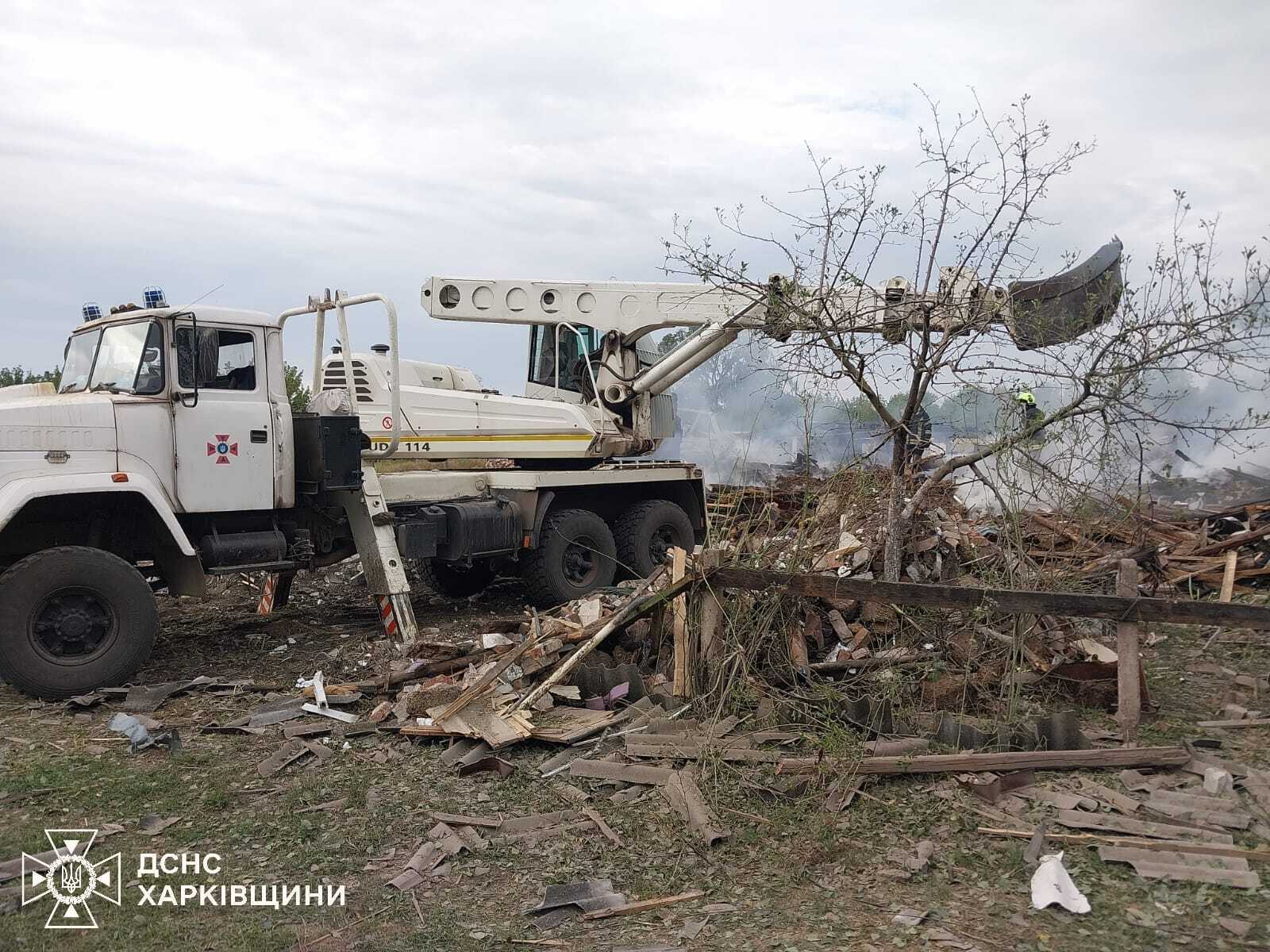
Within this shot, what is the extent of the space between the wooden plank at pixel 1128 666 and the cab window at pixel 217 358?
6.59 metres

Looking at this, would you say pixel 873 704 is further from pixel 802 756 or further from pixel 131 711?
pixel 131 711

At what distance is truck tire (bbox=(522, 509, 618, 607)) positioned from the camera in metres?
10.3

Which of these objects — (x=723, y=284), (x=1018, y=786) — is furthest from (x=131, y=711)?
(x=1018, y=786)

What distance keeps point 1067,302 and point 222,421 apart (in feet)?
21.3

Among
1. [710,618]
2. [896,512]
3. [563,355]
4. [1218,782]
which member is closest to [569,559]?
[563,355]

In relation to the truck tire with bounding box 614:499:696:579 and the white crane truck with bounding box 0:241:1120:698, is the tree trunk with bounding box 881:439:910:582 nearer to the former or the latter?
the white crane truck with bounding box 0:241:1120:698

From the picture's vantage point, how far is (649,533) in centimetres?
1127

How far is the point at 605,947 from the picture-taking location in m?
3.74

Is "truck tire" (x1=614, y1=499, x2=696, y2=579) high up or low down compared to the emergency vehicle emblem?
down

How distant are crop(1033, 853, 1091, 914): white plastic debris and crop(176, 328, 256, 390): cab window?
6.76m

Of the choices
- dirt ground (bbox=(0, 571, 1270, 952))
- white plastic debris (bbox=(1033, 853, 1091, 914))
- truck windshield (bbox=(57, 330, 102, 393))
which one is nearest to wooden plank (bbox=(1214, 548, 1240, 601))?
dirt ground (bbox=(0, 571, 1270, 952))

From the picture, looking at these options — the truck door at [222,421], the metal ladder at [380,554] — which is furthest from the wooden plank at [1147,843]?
the truck door at [222,421]

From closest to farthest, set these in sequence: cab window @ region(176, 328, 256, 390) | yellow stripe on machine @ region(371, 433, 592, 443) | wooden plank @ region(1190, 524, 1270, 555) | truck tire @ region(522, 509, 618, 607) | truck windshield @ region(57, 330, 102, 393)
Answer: cab window @ region(176, 328, 256, 390) → truck windshield @ region(57, 330, 102, 393) → wooden plank @ region(1190, 524, 1270, 555) → yellow stripe on machine @ region(371, 433, 592, 443) → truck tire @ region(522, 509, 618, 607)

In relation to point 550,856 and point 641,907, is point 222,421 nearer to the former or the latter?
point 550,856
